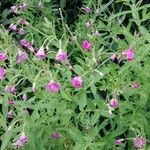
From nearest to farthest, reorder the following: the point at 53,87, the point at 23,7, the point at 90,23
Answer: the point at 53,87, the point at 90,23, the point at 23,7

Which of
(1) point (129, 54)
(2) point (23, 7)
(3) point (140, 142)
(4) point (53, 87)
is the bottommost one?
(3) point (140, 142)

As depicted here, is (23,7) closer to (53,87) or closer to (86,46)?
(86,46)

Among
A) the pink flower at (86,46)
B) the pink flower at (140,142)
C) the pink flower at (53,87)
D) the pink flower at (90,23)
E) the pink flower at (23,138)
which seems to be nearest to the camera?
the pink flower at (53,87)

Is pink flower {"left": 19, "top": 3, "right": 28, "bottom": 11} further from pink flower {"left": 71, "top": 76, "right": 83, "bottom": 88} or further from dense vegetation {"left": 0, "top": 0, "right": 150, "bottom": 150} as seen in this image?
pink flower {"left": 71, "top": 76, "right": 83, "bottom": 88}

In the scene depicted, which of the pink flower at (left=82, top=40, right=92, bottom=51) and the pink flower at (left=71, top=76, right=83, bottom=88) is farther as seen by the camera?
the pink flower at (left=82, top=40, right=92, bottom=51)

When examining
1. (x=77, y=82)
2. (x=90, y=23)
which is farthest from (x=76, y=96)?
(x=90, y=23)

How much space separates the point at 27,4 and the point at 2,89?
4.27 ft

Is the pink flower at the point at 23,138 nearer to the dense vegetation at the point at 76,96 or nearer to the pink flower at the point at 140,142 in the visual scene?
the dense vegetation at the point at 76,96

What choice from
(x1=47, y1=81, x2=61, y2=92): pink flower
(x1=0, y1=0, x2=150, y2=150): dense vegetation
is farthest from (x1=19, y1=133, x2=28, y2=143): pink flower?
(x1=47, y1=81, x2=61, y2=92): pink flower

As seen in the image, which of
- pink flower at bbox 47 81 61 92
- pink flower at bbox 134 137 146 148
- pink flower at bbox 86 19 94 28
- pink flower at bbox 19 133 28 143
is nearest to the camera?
pink flower at bbox 47 81 61 92

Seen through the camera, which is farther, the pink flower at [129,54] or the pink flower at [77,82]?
the pink flower at [129,54]

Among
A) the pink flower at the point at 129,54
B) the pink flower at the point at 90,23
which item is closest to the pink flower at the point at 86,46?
the pink flower at the point at 129,54

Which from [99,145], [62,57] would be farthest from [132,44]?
[99,145]

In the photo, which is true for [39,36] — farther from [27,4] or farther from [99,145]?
[99,145]
